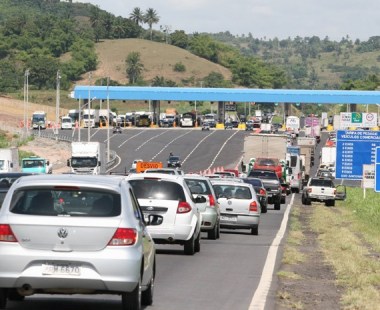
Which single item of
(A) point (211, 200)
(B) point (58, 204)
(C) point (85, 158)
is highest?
(B) point (58, 204)

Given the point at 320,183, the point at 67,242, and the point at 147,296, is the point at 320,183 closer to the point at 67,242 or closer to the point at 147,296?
the point at 147,296

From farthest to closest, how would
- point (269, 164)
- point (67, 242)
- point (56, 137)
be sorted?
point (56, 137) → point (269, 164) → point (67, 242)

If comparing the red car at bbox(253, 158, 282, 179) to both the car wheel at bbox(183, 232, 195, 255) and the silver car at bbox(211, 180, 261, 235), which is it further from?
the car wheel at bbox(183, 232, 195, 255)

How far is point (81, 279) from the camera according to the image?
13742 millimetres

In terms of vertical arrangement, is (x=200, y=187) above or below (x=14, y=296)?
below

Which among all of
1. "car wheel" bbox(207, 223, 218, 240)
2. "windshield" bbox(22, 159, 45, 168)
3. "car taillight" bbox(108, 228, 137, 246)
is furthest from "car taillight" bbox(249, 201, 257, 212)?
"windshield" bbox(22, 159, 45, 168)

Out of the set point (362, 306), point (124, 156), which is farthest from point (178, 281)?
point (124, 156)

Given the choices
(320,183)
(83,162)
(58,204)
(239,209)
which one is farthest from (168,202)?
(83,162)

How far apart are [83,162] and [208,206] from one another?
159 ft

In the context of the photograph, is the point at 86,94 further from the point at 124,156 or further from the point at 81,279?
the point at 81,279

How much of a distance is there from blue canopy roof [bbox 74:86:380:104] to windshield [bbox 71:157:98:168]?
255 feet

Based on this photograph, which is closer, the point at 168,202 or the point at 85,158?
the point at 168,202

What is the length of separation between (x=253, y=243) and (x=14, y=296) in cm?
1765

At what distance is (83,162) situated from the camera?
79562mm
